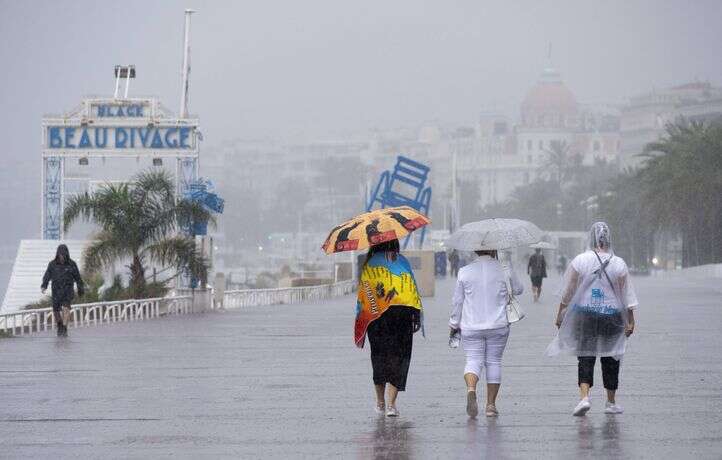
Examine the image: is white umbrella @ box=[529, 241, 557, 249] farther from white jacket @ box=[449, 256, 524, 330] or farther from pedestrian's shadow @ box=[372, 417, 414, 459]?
pedestrian's shadow @ box=[372, 417, 414, 459]

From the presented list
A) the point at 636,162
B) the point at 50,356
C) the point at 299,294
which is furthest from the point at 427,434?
the point at 636,162

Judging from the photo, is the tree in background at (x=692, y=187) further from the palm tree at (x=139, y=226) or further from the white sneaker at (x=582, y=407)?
the white sneaker at (x=582, y=407)

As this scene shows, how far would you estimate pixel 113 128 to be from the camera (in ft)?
165

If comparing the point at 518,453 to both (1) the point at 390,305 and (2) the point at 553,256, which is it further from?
(2) the point at 553,256

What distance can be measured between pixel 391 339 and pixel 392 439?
1.50 metres

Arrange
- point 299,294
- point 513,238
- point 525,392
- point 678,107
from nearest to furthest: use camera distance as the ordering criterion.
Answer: point 513,238
point 525,392
point 299,294
point 678,107

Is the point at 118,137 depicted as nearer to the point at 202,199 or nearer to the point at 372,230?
the point at 202,199

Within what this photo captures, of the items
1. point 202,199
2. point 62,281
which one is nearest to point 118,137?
point 202,199

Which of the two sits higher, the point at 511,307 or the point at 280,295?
the point at 511,307

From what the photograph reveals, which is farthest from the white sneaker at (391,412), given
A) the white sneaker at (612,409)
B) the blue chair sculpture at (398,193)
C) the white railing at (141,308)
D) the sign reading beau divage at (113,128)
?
the blue chair sculpture at (398,193)

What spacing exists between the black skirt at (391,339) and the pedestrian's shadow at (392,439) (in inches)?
15.7

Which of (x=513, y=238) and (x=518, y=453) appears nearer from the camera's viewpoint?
(x=518, y=453)

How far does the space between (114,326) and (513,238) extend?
1556cm

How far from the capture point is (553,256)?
124938 millimetres
